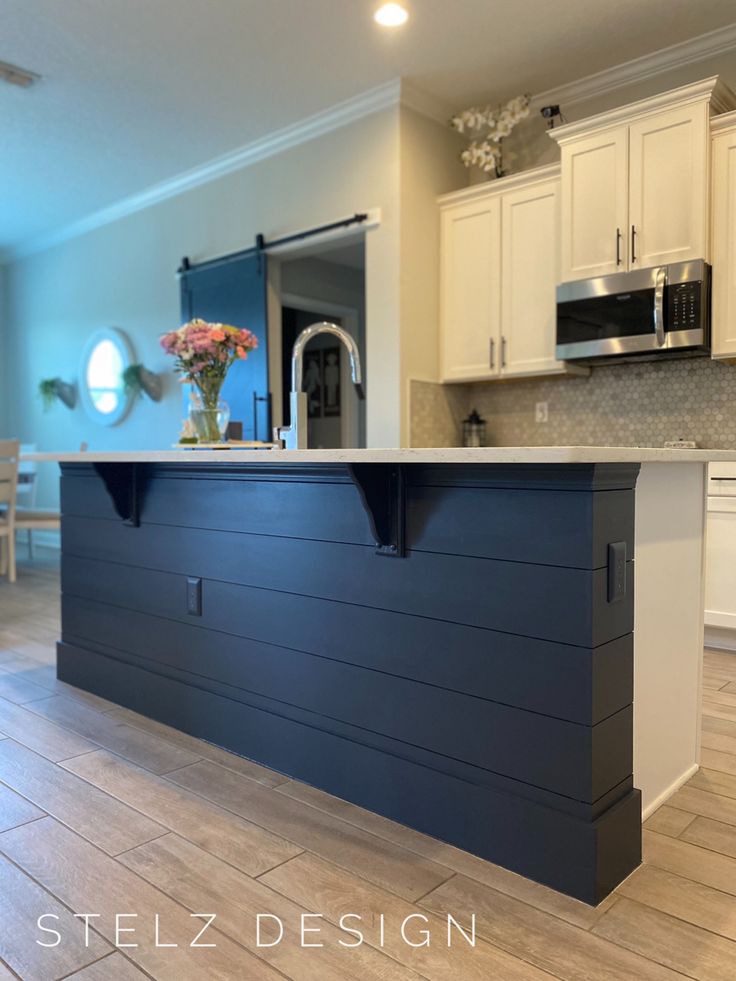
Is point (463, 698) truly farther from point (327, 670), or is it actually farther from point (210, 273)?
point (210, 273)

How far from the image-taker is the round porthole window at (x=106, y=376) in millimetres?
6156

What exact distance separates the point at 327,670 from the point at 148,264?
4668 mm

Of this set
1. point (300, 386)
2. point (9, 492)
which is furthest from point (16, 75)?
point (300, 386)

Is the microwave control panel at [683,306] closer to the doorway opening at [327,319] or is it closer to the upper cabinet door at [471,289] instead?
the upper cabinet door at [471,289]

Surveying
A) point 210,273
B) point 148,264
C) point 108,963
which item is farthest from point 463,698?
point 148,264

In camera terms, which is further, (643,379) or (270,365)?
(270,365)

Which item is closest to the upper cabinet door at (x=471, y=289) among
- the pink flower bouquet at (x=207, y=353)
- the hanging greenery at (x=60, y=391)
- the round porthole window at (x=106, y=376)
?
the pink flower bouquet at (x=207, y=353)

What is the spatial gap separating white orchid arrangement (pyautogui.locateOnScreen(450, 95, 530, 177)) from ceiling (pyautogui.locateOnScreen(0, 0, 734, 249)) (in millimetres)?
96

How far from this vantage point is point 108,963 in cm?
134

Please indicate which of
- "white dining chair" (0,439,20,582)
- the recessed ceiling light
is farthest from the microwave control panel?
"white dining chair" (0,439,20,582)

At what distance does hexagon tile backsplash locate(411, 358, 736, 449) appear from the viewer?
144 inches

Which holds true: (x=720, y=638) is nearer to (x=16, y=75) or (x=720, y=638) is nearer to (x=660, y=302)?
(x=660, y=302)

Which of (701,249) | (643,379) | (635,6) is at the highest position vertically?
(635,6)

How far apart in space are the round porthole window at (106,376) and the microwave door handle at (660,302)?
4.10 meters
